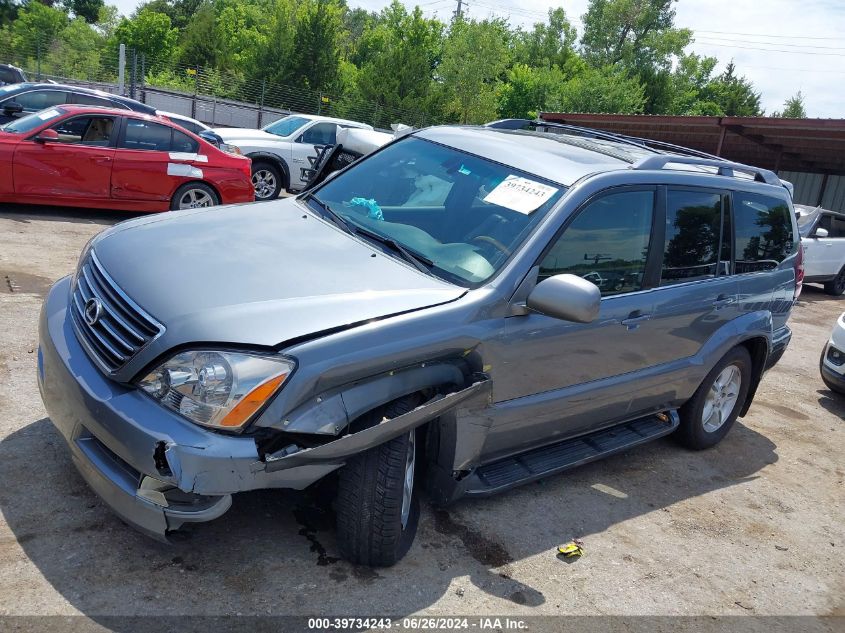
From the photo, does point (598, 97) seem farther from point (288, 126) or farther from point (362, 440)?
point (362, 440)

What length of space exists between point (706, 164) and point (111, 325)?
3.72 meters

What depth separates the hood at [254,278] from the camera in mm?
2898

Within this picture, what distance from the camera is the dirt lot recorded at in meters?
2.99

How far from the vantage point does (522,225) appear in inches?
148

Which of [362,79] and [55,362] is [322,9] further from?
[55,362]

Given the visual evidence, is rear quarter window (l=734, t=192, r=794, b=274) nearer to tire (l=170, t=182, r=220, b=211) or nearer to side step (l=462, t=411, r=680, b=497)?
side step (l=462, t=411, r=680, b=497)

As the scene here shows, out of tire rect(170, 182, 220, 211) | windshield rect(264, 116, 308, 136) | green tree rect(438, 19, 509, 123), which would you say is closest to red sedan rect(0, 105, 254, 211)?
tire rect(170, 182, 220, 211)

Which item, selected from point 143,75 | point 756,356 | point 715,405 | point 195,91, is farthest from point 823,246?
point 195,91

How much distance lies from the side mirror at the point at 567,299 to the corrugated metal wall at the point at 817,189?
79.5 ft

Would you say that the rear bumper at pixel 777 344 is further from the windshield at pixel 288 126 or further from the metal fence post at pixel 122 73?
the metal fence post at pixel 122 73

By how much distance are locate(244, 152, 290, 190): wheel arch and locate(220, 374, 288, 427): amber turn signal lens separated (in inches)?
449

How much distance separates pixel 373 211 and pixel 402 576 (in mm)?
1888

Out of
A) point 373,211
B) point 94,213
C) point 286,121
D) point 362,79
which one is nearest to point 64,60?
point 362,79

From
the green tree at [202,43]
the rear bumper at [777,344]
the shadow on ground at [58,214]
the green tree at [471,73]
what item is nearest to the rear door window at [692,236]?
the rear bumper at [777,344]
